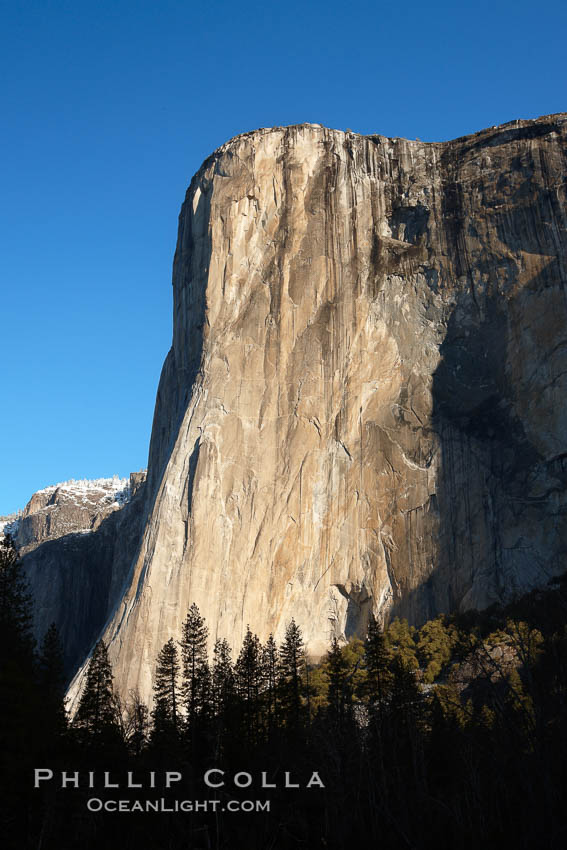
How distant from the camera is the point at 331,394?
59250mm

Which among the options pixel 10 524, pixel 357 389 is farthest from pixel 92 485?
pixel 357 389

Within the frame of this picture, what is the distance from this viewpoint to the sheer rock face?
54906mm

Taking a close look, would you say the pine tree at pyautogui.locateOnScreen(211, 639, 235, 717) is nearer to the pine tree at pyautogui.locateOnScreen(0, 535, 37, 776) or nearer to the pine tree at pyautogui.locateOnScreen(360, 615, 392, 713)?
the pine tree at pyautogui.locateOnScreen(360, 615, 392, 713)

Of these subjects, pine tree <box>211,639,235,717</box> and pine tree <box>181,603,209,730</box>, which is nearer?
pine tree <box>211,639,235,717</box>

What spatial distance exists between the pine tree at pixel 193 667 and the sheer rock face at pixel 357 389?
4.76 meters

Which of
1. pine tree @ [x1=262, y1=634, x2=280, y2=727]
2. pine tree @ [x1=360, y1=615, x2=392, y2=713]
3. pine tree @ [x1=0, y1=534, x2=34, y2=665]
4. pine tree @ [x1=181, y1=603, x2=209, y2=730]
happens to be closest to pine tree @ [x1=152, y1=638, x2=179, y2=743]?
pine tree @ [x1=181, y1=603, x2=209, y2=730]

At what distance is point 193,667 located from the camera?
1762 inches

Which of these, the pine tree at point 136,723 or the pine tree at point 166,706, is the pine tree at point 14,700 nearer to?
the pine tree at point 136,723

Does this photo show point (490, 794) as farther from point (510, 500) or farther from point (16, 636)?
point (510, 500)

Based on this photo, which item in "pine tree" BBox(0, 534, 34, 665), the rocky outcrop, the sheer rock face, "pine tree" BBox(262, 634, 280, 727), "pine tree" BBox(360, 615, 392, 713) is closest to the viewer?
"pine tree" BBox(0, 534, 34, 665)

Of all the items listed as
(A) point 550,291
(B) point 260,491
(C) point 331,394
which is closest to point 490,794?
(B) point 260,491

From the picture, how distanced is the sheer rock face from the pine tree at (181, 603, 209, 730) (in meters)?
4.76

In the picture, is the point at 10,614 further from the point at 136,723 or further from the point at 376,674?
the point at 376,674

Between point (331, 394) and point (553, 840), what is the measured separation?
5092 cm
